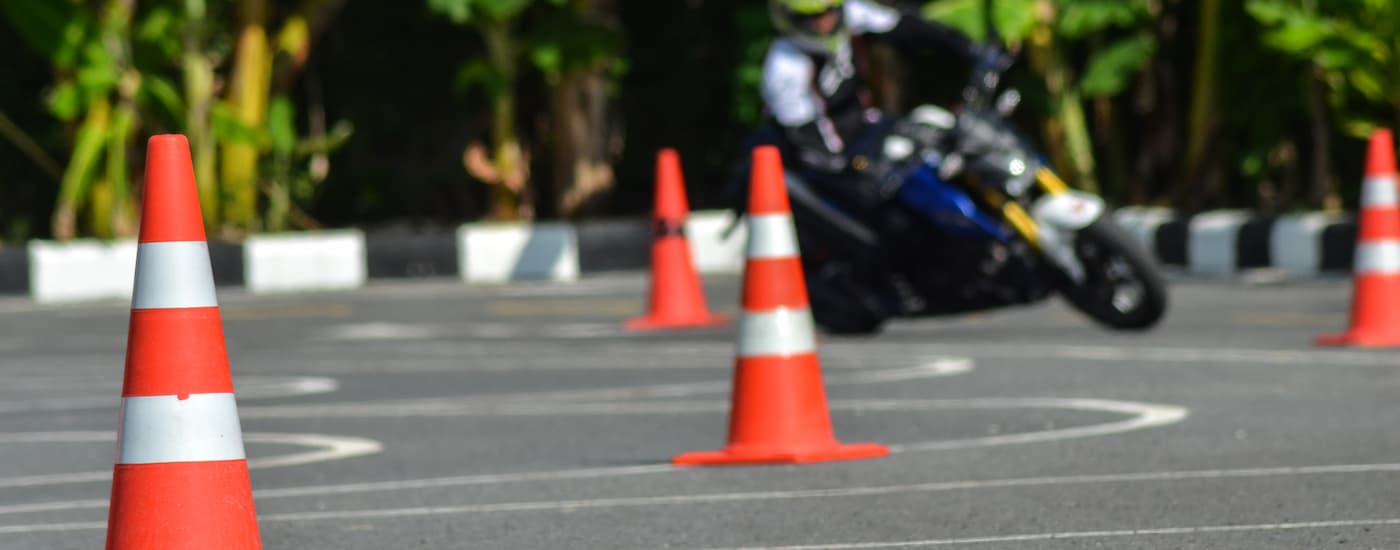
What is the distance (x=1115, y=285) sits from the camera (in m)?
12.7

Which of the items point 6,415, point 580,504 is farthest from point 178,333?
point 6,415

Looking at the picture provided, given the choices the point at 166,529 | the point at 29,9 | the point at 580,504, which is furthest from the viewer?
the point at 29,9

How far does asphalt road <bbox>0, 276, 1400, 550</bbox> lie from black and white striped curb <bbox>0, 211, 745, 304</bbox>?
22.2 feet

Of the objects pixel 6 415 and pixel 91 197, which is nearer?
pixel 6 415

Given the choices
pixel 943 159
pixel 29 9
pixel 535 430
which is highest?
pixel 29 9

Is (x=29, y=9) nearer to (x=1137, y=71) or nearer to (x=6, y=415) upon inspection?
(x=1137, y=71)

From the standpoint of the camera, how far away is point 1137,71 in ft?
80.1

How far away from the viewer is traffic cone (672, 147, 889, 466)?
26.0 feet

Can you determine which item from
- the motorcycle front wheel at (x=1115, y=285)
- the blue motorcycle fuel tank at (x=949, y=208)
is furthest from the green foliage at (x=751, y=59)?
the motorcycle front wheel at (x=1115, y=285)

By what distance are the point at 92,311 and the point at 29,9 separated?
14.3 feet

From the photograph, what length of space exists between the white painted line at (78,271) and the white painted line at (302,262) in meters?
0.98

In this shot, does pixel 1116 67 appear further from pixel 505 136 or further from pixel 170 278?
pixel 170 278

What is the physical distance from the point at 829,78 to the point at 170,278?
7.77 m

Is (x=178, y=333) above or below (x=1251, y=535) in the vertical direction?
above
